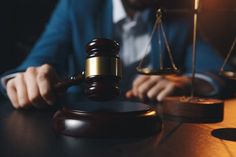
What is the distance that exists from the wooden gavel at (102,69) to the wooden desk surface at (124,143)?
10 cm

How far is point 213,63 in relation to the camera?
1588 mm

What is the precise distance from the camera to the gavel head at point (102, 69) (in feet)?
2.11

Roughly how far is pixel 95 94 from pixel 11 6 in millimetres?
1696

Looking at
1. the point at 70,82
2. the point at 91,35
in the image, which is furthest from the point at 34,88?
the point at 91,35

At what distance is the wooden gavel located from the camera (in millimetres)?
645

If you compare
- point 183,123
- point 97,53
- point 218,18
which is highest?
point 218,18

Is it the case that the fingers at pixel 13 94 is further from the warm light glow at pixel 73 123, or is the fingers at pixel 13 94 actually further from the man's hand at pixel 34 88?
the warm light glow at pixel 73 123

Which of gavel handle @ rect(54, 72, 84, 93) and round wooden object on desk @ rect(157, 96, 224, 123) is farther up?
gavel handle @ rect(54, 72, 84, 93)

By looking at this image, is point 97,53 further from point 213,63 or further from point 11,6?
point 11,6

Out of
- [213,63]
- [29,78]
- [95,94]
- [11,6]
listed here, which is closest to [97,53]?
[95,94]

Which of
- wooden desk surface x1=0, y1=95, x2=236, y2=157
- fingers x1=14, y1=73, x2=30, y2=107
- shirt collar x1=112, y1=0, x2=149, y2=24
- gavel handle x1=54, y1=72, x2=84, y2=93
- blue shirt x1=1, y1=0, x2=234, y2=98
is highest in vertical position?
shirt collar x1=112, y1=0, x2=149, y2=24

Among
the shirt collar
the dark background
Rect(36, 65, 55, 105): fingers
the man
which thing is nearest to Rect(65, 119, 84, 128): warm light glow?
Rect(36, 65, 55, 105): fingers

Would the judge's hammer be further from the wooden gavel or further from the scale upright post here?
the scale upright post

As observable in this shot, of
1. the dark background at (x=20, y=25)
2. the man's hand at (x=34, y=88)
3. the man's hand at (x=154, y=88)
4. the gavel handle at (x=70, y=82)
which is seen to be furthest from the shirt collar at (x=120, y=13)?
the gavel handle at (x=70, y=82)
